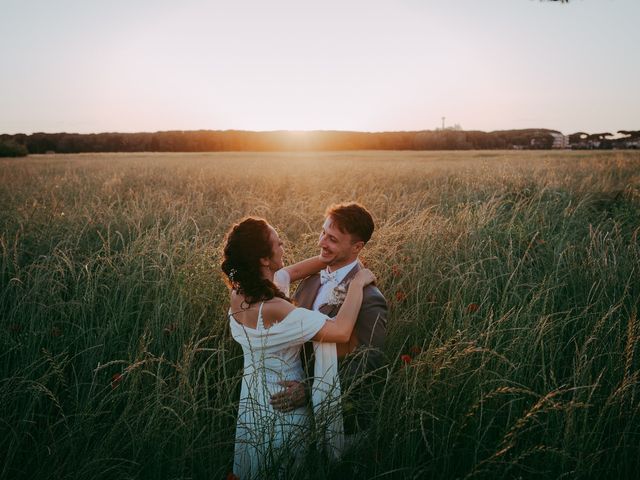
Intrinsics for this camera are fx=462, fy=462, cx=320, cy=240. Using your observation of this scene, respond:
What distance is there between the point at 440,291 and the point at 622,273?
1.38 meters

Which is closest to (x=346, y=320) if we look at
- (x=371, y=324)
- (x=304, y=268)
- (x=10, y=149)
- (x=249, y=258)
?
(x=371, y=324)

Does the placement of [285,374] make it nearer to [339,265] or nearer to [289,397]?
[289,397]

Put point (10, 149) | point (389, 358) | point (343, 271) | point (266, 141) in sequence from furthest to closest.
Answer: point (266, 141) → point (10, 149) → point (389, 358) → point (343, 271)

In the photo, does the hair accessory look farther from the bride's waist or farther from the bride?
the bride's waist

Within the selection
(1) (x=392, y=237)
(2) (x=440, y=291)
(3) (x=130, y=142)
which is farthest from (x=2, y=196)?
(3) (x=130, y=142)

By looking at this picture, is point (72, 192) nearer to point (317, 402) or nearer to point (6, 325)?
point (6, 325)

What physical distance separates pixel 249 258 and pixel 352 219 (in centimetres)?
61

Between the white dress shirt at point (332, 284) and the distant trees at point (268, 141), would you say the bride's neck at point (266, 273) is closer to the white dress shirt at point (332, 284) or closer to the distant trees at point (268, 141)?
the white dress shirt at point (332, 284)

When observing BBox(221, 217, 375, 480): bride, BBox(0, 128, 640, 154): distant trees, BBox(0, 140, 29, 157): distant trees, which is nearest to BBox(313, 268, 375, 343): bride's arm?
BBox(221, 217, 375, 480): bride

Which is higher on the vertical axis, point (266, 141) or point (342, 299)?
point (266, 141)

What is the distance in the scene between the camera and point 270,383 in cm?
223

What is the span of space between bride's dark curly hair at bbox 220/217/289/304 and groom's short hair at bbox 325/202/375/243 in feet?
1.32

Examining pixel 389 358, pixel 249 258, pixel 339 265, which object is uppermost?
pixel 249 258

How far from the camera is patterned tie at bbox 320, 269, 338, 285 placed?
8.64 feet
